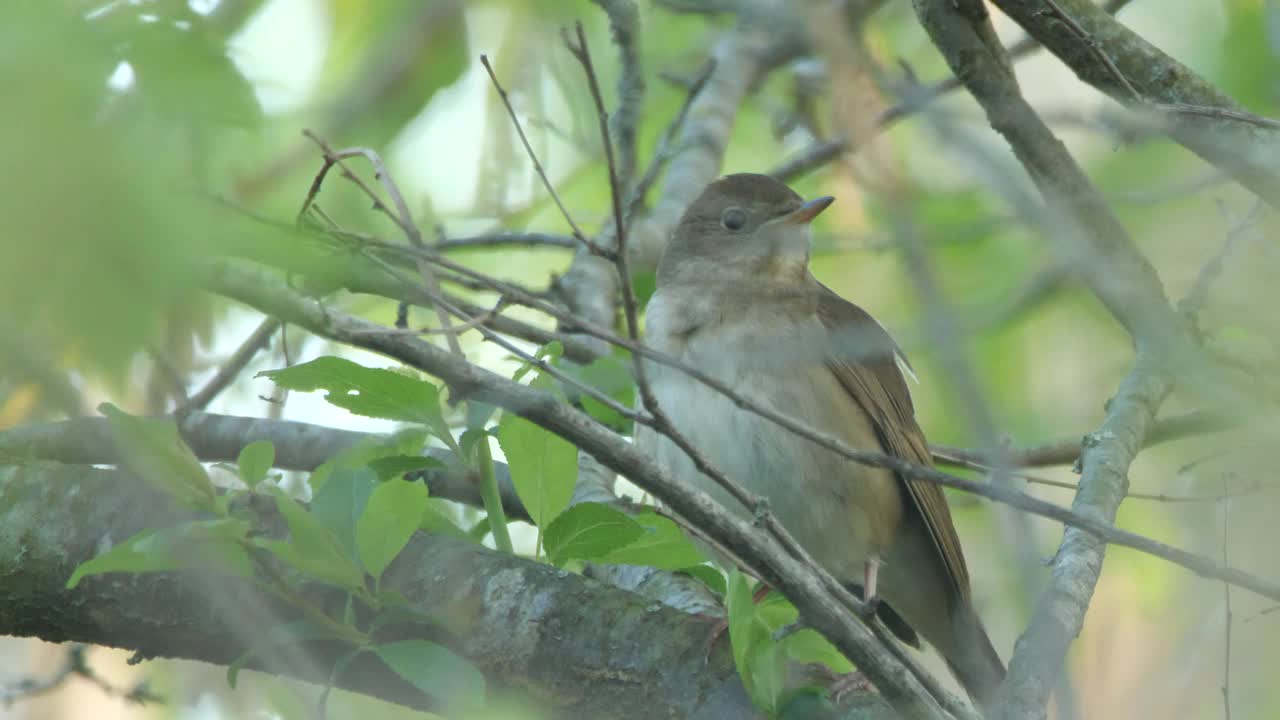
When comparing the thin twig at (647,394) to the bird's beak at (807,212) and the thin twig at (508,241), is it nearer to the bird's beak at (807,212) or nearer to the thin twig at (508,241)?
the thin twig at (508,241)

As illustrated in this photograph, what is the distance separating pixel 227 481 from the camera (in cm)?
434

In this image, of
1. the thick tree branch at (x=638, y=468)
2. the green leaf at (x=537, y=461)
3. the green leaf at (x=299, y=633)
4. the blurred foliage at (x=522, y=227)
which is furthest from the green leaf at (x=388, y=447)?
the thick tree branch at (x=638, y=468)

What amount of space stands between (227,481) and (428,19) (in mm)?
1639

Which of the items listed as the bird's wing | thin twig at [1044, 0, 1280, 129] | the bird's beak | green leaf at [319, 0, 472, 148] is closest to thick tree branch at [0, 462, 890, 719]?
green leaf at [319, 0, 472, 148]

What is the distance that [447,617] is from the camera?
324cm

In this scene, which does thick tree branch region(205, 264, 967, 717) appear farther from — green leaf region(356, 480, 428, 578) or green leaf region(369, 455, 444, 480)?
green leaf region(369, 455, 444, 480)

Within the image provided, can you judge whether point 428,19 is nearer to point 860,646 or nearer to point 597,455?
point 597,455

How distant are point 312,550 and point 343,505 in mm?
182

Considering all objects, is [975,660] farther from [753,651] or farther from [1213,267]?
[753,651]

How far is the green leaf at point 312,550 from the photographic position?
2.83 m

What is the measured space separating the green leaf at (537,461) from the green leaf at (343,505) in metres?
0.43

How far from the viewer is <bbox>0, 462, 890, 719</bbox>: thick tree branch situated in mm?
3203

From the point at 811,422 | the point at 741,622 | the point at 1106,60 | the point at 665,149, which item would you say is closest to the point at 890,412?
the point at 811,422

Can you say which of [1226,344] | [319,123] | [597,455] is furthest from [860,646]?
[1226,344]
